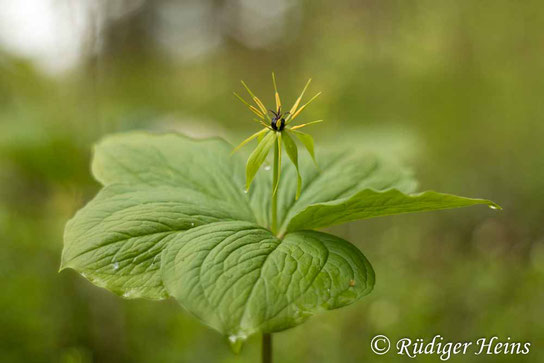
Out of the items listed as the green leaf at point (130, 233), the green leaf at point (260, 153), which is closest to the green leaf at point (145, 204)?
the green leaf at point (130, 233)

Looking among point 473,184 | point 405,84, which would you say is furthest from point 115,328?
point 405,84

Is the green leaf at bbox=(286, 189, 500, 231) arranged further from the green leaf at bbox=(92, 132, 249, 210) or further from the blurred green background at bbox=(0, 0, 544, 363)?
the blurred green background at bbox=(0, 0, 544, 363)

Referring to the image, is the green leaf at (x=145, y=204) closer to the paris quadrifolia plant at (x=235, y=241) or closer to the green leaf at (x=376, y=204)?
the paris quadrifolia plant at (x=235, y=241)

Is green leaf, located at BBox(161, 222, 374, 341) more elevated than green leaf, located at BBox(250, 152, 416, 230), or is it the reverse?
green leaf, located at BBox(250, 152, 416, 230)

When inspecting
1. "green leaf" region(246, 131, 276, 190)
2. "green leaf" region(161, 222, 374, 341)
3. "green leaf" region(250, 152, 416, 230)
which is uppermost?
"green leaf" region(246, 131, 276, 190)

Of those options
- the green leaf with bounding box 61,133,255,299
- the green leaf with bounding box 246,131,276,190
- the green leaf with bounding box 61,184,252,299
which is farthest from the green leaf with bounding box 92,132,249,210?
the green leaf with bounding box 246,131,276,190

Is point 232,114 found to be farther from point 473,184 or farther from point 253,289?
point 253,289

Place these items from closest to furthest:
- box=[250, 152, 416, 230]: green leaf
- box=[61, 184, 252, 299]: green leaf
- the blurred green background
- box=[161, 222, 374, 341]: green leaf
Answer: box=[161, 222, 374, 341]: green leaf
box=[61, 184, 252, 299]: green leaf
box=[250, 152, 416, 230]: green leaf
the blurred green background
